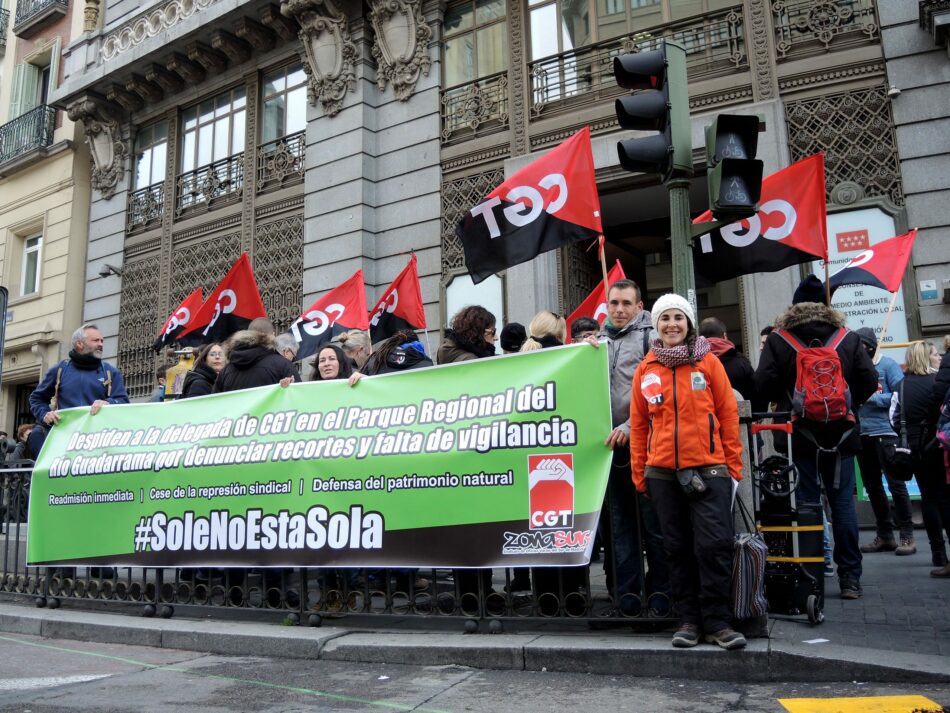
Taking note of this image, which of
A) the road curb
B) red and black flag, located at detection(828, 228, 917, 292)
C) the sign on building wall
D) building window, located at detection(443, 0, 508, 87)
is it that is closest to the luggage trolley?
the road curb

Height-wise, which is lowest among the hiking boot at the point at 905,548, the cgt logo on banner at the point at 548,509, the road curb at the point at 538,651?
the road curb at the point at 538,651

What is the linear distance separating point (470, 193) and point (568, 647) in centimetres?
977

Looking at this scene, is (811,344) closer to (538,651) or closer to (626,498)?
(626,498)

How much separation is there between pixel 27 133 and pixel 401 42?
40.5ft

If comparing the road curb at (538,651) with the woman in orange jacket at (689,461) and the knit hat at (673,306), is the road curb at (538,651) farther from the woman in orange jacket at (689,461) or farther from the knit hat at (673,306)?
the knit hat at (673,306)

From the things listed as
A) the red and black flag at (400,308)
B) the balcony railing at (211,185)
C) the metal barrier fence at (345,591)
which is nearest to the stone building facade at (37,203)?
the balcony railing at (211,185)

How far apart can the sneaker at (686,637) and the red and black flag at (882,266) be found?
556cm

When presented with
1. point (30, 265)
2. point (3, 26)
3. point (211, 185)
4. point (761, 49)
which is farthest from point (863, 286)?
point (3, 26)

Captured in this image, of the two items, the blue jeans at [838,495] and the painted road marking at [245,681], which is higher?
the blue jeans at [838,495]

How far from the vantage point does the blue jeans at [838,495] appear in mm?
5359

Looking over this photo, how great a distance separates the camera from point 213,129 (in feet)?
56.1

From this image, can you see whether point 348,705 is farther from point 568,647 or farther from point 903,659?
point 903,659

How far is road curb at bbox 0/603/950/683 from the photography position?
3.86 metres

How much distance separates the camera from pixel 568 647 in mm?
4336
